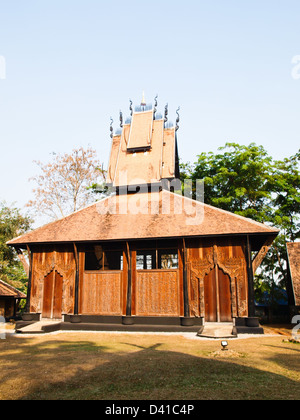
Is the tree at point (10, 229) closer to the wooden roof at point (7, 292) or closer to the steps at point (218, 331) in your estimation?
the wooden roof at point (7, 292)

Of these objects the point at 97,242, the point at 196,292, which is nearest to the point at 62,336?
the point at 97,242

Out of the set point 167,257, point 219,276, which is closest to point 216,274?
point 219,276

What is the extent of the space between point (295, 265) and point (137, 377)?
53.7 feet

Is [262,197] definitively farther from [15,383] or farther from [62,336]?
[15,383]

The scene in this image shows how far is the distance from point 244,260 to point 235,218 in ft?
6.77

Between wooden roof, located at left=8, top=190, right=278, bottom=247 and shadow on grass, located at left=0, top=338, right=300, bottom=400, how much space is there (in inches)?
267

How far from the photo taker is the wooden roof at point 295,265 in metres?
19.2

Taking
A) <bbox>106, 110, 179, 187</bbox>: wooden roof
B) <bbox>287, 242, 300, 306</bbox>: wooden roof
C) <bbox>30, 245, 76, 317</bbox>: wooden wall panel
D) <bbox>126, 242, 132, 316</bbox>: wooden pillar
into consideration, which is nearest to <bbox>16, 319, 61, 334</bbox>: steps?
<bbox>30, 245, 76, 317</bbox>: wooden wall panel

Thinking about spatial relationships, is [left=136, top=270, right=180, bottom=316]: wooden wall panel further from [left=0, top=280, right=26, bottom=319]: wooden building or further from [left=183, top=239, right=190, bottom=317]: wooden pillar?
[left=0, top=280, right=26, bottom=319]: wooden building

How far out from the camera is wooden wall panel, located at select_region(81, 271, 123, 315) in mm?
16344

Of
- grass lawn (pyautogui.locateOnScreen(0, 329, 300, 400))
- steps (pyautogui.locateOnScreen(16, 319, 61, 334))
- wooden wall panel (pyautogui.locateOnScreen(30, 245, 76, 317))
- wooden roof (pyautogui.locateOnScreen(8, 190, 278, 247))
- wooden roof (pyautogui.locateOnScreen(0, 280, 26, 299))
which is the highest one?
wooden roof (pyautogui.locateOnScreen(8, 190, 278, 247))

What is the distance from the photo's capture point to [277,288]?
27672mm

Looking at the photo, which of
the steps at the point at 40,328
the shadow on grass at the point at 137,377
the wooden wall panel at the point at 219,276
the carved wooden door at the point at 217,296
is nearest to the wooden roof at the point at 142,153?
the wooden wall panel at the point at 219,276

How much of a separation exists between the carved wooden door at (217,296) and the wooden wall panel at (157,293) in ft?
4.55
